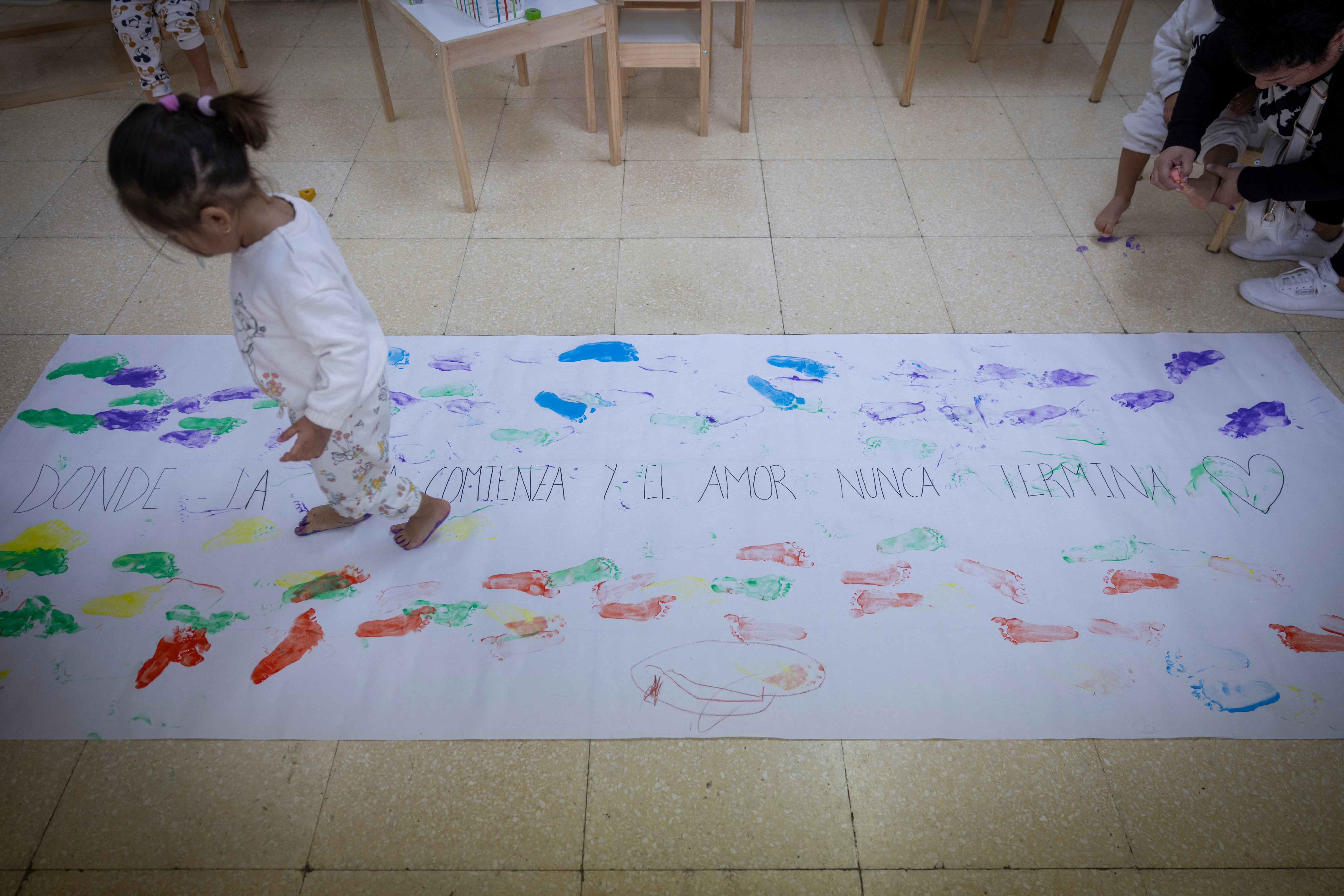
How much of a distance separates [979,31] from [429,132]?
7.58 feet

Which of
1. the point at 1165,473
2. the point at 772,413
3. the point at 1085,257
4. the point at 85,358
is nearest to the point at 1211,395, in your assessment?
the point at 1165,473

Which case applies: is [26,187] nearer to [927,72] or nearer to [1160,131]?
[927,72]

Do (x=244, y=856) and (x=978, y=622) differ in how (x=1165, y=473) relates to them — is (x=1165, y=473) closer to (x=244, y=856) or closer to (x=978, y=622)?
(x=978, y=622)

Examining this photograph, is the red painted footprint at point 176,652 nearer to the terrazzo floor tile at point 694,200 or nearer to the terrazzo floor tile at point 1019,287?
the terrazzo floor tile at point 694,200

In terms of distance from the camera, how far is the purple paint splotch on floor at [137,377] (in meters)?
2.01

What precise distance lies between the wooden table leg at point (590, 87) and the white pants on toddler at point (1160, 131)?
5.80 feet

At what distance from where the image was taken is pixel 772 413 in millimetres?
1944

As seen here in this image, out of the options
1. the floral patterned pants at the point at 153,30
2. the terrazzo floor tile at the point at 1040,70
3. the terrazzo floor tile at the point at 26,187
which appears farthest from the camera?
the terrazzo floor tile at the point at 1040,70

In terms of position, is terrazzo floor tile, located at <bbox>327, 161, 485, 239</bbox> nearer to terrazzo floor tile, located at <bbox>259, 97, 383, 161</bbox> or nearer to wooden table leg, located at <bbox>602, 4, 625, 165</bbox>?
terrazzo floor tile, located at <bbox>259, 97, 383, 161</bbox>

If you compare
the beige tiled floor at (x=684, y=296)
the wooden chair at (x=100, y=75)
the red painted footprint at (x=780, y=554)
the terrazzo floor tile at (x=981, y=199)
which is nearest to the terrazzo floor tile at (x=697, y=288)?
the beige tiled floor at (x=684, y=296)

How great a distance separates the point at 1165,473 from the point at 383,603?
185 cm

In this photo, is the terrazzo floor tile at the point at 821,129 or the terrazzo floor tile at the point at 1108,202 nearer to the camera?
the terrazzo floor tile at the point at 1108,202

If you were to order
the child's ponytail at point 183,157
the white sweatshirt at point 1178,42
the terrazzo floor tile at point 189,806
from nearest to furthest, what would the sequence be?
the child's ponytail at point 183,157 → the terrazzo floor tile at point 189,806 → the white sweatshirt at point 1178,42

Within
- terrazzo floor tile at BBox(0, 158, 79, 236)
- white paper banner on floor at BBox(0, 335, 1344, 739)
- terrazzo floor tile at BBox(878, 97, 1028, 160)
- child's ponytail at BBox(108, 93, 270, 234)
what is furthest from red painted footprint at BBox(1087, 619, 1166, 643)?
terrazzo floor tile at BBox(0, 158, 79, 236)
